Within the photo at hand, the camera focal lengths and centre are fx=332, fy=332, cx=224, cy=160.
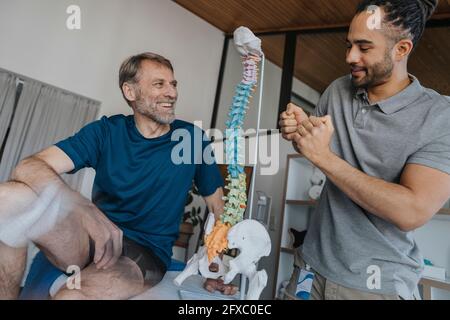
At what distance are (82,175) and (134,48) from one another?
1383 mm

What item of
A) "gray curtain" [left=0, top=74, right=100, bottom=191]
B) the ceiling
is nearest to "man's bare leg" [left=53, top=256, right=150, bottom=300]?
"gray curtain" [left=0, top=74, right=100, bottom=191]

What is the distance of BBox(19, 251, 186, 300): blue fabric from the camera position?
52 centimetres

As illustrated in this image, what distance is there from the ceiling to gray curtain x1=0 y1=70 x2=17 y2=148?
4.81 feet

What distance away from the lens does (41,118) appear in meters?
2.17

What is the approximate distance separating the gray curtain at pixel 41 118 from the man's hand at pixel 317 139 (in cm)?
189

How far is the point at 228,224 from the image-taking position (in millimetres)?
615

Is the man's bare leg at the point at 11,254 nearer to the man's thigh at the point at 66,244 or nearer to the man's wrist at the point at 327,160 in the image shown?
the man's thigh at the point at 66,244

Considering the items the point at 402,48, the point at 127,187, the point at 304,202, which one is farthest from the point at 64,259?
the point at 304,202

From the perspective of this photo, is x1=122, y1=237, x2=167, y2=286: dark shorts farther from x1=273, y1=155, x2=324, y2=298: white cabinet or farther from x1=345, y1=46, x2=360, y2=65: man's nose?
x1=273, y1=155, x2=324, y2=298: white cabinet

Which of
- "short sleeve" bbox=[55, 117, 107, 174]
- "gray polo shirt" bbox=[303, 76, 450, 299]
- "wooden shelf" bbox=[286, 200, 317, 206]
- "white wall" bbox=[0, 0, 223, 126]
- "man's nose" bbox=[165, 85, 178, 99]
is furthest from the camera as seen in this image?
"white wall" bbox=[0, 0, 223, 126]

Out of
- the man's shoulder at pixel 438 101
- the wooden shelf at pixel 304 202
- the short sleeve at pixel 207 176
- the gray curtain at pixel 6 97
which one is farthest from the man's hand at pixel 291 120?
the gray curtain at pixel 6 97

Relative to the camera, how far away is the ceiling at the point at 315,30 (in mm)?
2230

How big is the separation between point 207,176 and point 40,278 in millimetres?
482
